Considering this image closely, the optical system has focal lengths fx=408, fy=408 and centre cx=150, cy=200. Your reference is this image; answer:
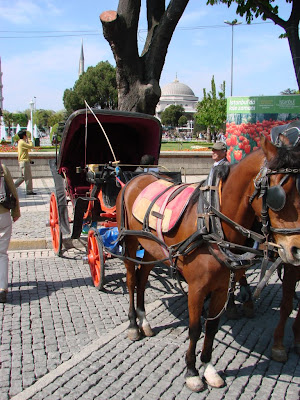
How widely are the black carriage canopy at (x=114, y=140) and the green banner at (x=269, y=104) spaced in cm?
399

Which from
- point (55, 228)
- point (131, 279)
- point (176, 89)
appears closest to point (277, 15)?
point (55, 228)

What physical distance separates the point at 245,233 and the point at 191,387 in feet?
4.34

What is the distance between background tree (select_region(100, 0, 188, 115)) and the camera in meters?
7.65

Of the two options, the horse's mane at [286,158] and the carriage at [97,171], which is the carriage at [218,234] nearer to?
the horse's mane at [286,158]

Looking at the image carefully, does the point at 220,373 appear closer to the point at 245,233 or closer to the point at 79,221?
the point at 245,233

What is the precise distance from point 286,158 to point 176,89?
132 meters

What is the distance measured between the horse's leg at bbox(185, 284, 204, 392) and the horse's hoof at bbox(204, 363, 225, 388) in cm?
9

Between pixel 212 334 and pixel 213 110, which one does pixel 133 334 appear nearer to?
pixel 212 334

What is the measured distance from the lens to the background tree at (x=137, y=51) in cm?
765

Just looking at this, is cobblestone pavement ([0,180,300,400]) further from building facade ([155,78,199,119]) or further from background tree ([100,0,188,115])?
building facade ([155,78,199,119])

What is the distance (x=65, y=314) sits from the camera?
4.45 m

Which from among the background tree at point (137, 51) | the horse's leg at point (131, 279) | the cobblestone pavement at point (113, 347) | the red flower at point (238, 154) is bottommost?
the cobblestone pavement at point (113, 347)

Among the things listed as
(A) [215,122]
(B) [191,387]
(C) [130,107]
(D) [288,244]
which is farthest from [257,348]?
(A) [215,122]

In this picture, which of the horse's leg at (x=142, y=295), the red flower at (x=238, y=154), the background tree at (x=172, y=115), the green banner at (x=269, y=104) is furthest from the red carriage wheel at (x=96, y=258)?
the background tree at (x=172, y=115)
